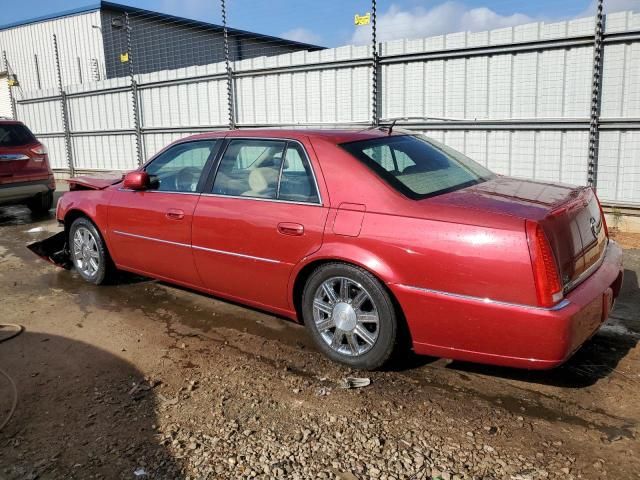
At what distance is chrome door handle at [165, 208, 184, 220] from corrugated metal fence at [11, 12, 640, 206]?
4.57 metres

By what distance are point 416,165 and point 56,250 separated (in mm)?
4362

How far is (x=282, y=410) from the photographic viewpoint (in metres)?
3.18

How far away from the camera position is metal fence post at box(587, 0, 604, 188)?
22.0 ft

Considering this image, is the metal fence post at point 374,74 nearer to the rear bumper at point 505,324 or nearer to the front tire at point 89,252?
the front tire at point 89,252

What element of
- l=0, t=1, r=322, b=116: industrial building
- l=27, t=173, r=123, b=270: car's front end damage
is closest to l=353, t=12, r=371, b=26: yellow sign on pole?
l=27, t=173, r=123, b=270: car's front end damage

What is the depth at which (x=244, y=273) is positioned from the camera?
13.5 feet

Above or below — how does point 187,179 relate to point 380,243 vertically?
above

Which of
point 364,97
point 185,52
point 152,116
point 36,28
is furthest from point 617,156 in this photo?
point 36,28

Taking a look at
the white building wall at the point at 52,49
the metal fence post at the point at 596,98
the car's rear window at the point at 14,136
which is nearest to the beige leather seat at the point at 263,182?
the metal fence post at the point at 596,98

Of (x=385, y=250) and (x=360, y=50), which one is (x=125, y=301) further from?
(x=360, y=50)

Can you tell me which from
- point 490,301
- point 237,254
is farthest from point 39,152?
point 490,301

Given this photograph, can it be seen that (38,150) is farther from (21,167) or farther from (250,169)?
(250,169)

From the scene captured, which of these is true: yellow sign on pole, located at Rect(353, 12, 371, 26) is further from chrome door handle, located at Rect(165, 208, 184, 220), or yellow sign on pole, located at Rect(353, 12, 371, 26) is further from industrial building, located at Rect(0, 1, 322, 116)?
industrial building, located at Rect(0, 1, 322, 116)

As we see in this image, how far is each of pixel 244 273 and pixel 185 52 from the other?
18.3 metres
